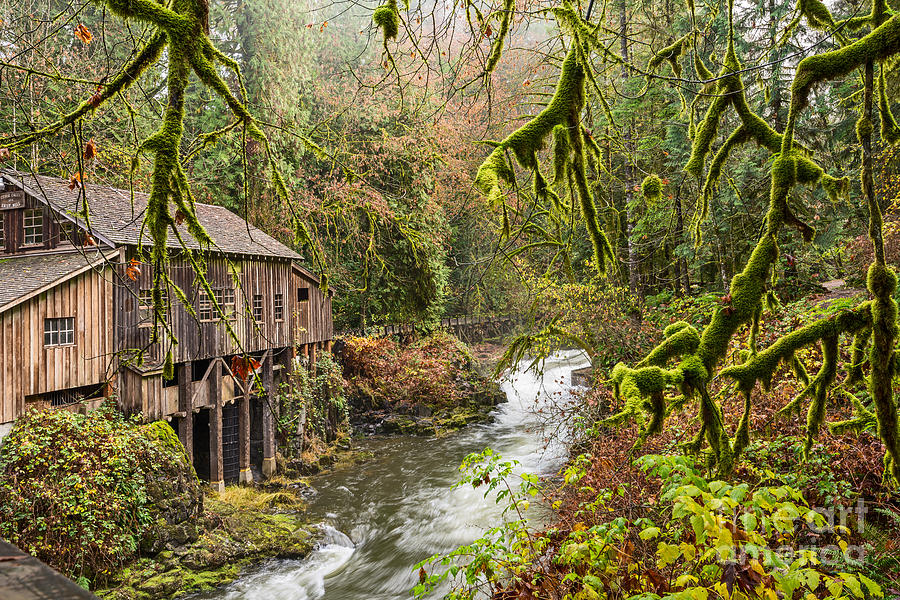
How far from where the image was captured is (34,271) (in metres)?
11.2

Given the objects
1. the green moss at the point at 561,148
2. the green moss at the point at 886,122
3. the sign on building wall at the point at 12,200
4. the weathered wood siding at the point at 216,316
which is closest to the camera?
the green moss at the point at 561,148

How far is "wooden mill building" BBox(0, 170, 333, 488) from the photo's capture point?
10250 millimetres

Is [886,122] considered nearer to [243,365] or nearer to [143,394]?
[243,365]

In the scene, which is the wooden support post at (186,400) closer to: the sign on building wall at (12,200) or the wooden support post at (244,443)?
the wooden support post at (244,443)

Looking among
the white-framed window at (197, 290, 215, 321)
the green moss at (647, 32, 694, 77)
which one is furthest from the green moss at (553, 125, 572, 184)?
the white-framed window at (197, 290, 215, 321)

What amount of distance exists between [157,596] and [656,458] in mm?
9395

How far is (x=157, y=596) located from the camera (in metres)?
9.27

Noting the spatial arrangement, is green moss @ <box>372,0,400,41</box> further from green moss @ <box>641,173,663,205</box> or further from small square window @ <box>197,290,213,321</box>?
small square window @ <box>197,290,213,321</box>

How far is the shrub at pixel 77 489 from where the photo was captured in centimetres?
883

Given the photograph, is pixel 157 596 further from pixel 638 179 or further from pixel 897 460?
pixel 638 179

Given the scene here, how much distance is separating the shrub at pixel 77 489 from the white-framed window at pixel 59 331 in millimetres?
1422

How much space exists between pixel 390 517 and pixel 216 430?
5.16 m

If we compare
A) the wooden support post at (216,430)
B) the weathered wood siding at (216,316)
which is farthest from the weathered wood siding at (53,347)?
the wooden support post at (216,430)

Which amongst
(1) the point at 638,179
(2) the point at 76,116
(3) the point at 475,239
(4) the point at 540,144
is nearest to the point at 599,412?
(1) the point at 638,179
